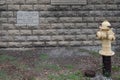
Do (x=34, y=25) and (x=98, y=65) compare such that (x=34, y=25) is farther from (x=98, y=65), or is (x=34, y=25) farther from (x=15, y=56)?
(x=98, y=65)

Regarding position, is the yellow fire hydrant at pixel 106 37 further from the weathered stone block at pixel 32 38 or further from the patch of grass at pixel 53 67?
the weathered stone block at pixel 32 38

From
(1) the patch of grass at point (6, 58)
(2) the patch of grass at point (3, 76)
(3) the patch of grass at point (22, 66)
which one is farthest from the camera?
(1) the patch of grass at point (6, 58)

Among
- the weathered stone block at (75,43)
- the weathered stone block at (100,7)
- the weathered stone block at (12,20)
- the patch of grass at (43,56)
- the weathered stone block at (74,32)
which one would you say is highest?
the weathered stone block at (100,7)

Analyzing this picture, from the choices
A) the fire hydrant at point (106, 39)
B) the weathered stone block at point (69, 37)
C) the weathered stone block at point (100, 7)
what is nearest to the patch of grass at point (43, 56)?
the weathered stone block at point (69, 37)

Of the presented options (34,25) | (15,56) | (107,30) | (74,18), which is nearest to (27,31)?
(34,25)

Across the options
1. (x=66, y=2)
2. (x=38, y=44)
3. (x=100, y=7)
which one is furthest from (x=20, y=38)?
(x=100, y=7)

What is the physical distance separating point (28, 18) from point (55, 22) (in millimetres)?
782

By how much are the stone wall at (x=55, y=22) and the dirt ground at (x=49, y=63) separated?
29 cm

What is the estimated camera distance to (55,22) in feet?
30.5

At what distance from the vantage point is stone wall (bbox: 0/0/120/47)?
9234 millimetres

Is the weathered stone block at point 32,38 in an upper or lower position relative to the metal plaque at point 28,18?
lower

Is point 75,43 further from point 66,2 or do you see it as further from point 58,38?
point 66,2

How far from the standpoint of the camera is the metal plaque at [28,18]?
30.3ft

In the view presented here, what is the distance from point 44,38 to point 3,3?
1533 millimetres
